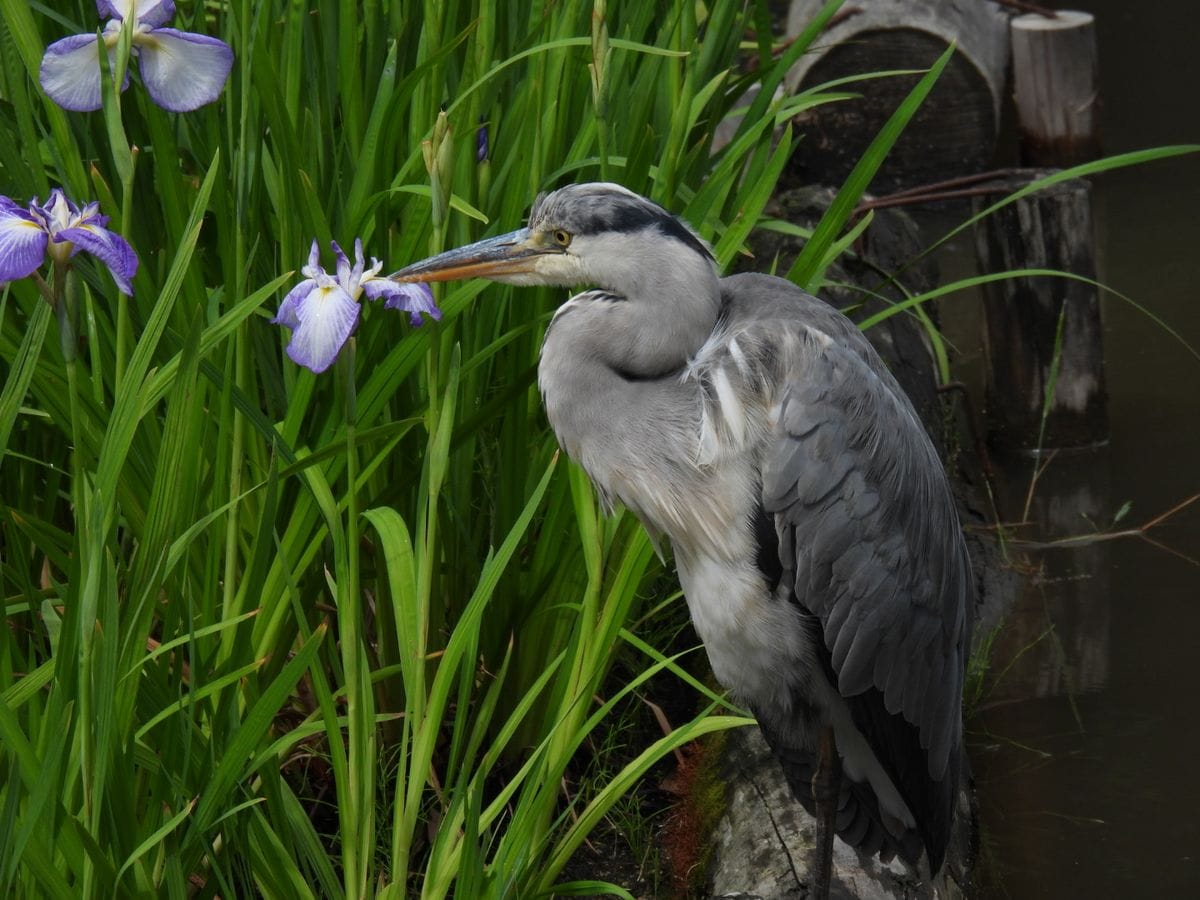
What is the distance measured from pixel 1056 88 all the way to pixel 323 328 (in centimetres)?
496

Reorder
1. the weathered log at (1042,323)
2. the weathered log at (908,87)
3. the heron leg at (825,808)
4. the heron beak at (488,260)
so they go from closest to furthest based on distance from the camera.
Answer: the heron beak at (488,260), the heron leg at (825,808), the weathered log at (1042,323), the weathered log at (908,87)

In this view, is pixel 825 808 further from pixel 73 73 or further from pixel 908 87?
pixel 908 87

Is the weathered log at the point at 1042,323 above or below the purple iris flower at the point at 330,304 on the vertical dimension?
below

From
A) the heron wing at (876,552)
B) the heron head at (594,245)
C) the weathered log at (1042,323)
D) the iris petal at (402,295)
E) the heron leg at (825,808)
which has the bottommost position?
the weathered log at (1042,323)

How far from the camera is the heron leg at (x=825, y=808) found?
2307 mm

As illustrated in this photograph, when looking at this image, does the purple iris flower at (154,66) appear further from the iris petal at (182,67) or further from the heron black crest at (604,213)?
the heron black crest at (604,213)

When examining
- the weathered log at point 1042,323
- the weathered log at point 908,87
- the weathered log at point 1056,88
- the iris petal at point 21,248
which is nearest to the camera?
the iris petal at point 21,248

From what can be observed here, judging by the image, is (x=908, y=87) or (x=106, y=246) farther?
(x=908, y=87)

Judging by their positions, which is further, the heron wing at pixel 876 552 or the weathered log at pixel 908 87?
the weathered log at pixel 908 87

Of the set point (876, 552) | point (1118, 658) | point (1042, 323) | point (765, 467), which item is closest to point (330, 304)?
point (765, 467)

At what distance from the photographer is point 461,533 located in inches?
98.0

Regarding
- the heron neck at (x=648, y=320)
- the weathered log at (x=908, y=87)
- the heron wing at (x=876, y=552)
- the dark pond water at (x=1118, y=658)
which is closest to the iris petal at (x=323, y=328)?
the heron neck at (x=648, y=320)

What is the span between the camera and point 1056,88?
5.86 m

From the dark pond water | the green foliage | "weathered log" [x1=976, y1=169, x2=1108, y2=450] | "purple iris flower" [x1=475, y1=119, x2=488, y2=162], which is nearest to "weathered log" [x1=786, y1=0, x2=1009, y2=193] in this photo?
the dark pond water
